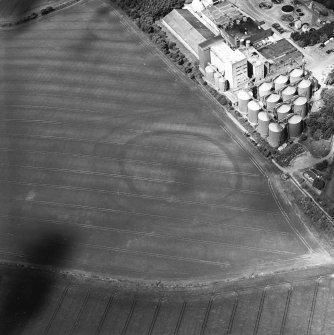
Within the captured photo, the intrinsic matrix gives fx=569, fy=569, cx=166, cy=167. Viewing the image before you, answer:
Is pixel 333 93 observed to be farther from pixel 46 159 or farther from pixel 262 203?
pixel 46 159

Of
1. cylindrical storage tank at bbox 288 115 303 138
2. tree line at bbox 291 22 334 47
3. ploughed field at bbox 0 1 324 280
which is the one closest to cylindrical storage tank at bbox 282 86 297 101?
cylindrical storage tank at bbox 288 115 303 138

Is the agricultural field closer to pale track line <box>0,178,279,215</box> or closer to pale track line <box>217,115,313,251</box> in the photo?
pale track line <box>0,178,279,215</box>

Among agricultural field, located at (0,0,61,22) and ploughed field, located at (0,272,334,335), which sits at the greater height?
agricultural field, located at (0,0,61,22)

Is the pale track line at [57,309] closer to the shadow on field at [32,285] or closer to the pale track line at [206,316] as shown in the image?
the shadow on field at [32,285]

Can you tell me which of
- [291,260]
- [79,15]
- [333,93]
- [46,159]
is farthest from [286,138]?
[79,15]

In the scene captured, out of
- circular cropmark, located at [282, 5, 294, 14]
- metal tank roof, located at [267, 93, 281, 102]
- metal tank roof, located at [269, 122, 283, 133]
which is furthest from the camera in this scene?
circular cropmark, located at [282, 5, 294, 14]

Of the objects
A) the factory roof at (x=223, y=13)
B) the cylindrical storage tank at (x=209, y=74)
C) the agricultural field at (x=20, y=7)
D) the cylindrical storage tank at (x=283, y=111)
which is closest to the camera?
the cylindrical storage tank at (x=283, y=111)

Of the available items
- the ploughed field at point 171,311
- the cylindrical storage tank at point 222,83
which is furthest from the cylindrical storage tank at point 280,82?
the ploughed field at point 171,311
